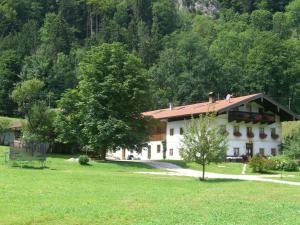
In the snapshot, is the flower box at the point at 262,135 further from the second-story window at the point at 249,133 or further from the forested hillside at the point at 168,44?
the forested hillside at the point at 168,44

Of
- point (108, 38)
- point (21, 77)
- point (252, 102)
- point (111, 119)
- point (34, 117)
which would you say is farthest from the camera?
point (108, 38)

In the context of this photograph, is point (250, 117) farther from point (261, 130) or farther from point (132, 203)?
point (132, 203)

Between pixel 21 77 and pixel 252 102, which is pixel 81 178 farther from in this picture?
pixel 21 77

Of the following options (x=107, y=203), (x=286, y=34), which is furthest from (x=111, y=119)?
(x=286, y=34)

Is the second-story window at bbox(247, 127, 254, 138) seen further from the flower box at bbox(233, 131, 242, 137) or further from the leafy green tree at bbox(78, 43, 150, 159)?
the leafy green tree at bbox(78, 43, 150, 159)

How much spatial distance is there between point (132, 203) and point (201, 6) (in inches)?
6744

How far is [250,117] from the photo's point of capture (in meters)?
58.0

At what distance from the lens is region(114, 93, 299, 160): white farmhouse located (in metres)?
57.0

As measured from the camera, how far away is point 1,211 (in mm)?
15586

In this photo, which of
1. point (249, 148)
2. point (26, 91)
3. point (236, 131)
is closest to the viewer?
point (236, 131)

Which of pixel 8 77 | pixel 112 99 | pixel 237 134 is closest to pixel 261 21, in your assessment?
pixel 8 77

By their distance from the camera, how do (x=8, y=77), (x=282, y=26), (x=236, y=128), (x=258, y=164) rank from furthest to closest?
(x=282, y=26), (x=8, y=77), (x=236, y=128), (x=258, y=164)

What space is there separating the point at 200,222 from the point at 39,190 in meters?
A: 9.74

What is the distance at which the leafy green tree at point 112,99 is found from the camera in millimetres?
45594
